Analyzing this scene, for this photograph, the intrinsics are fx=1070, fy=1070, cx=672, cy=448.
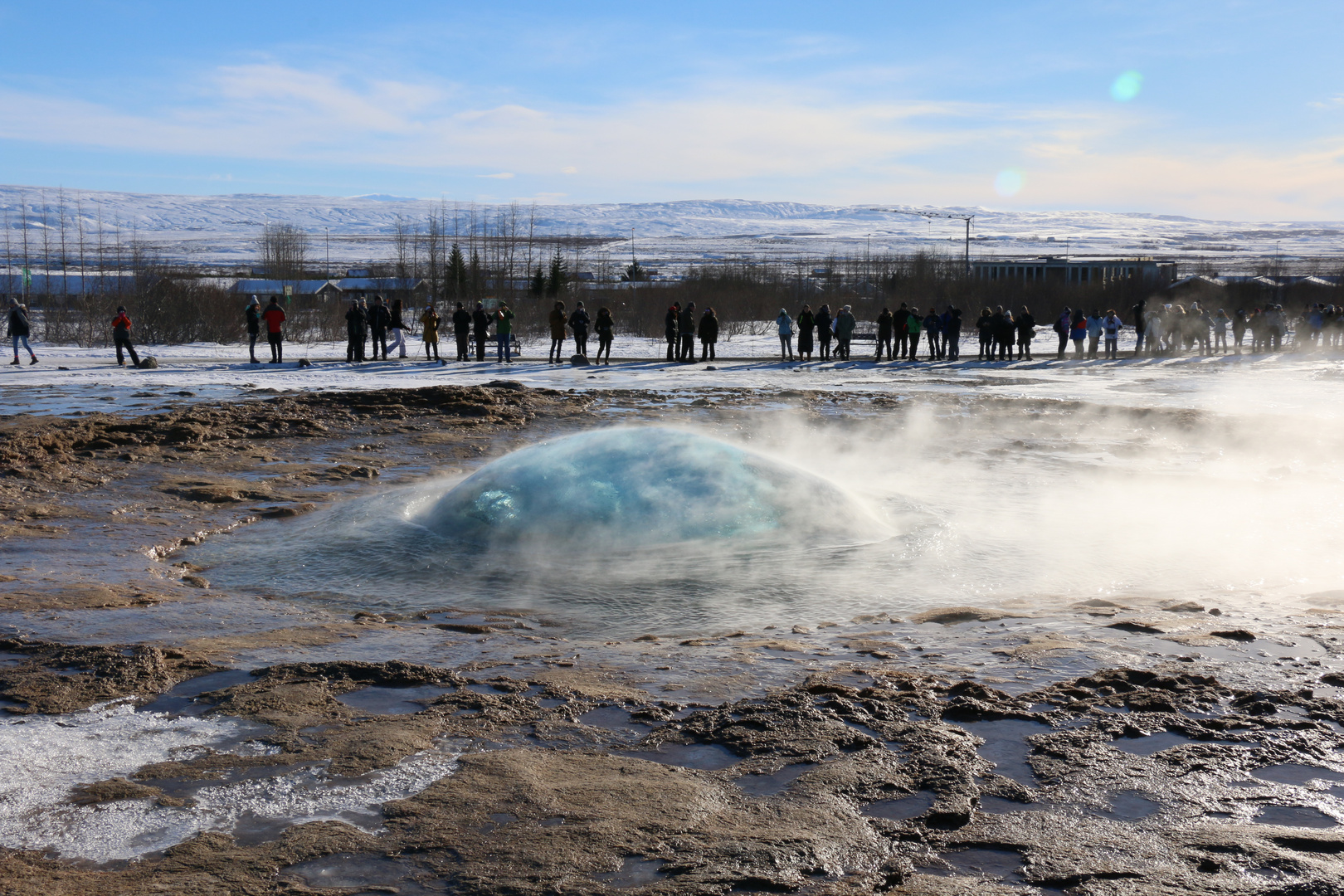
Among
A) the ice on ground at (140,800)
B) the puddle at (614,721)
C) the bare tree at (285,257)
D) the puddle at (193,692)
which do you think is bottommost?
the puddle at (614,721)

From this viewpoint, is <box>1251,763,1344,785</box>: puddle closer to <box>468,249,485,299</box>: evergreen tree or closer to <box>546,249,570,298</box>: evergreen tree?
<box>468,249,485,299</box>: evergreen tree

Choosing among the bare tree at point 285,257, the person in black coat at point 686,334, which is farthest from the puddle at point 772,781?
the bare tree at point 285,257

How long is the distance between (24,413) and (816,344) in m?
24.0

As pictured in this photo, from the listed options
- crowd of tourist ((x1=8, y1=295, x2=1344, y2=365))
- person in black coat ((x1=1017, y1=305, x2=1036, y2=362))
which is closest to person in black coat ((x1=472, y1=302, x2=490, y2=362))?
crowd of tourist ((x1=8, y1=295, x2=1344, y2=365))

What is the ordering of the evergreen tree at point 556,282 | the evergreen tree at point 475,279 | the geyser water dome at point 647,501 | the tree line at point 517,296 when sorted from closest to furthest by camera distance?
the geyser water dome at point 647,501 < the tree line at point 517,296 < the evergreen tree at point 475,279 < the evergreen tree at point 556,282

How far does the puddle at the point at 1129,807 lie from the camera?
13.2ft

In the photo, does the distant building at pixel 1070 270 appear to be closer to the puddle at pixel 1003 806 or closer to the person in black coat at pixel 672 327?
the person in black coat at pixel 672 327

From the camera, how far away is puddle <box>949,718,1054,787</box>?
14.5 feet

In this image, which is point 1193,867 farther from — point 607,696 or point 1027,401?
point 1027,401

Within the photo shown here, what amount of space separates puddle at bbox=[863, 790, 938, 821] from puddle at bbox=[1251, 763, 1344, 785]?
1432 millimetres

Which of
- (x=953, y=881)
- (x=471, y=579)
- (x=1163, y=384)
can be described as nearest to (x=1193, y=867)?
(x=953, y=881)

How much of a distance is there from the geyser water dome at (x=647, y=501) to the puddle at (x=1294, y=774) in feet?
13.7

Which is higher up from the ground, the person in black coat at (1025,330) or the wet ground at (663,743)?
the person in black coat at (1025,330)

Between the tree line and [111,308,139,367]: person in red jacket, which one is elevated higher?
the tree line
